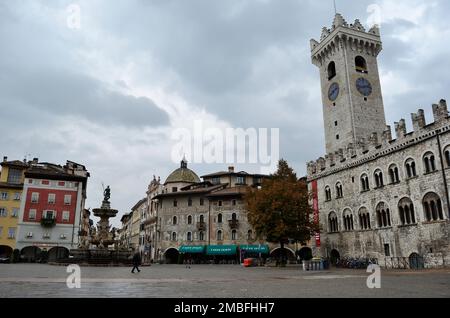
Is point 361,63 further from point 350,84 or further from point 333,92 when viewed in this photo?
point 333,92

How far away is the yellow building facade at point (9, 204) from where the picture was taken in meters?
46.8

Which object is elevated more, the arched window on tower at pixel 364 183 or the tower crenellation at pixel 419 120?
the tower crenellation at pixel 419 120

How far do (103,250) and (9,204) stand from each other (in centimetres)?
2490

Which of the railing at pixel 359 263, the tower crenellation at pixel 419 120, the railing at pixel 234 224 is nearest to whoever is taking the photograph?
the tower crenellation at pixel 419 120

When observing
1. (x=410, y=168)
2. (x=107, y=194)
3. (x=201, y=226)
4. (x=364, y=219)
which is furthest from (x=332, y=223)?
(x=107, y=194)

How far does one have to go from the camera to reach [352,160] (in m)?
35.5

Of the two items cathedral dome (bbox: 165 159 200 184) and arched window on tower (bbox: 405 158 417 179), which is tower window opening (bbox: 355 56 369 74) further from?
cathedral dome (bbox: 165 159 200 184)

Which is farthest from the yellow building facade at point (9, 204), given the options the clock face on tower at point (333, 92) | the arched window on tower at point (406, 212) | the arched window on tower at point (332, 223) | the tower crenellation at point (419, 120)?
the tower crenellation at point (419, 120)

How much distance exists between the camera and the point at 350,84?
133 ft

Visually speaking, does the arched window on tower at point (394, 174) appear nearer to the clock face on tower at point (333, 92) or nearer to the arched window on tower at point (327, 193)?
the arched window on tower at point (327, 193)

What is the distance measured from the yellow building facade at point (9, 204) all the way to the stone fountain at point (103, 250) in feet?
66.9

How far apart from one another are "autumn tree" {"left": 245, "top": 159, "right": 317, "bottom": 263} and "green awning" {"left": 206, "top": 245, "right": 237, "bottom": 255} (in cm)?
1522
